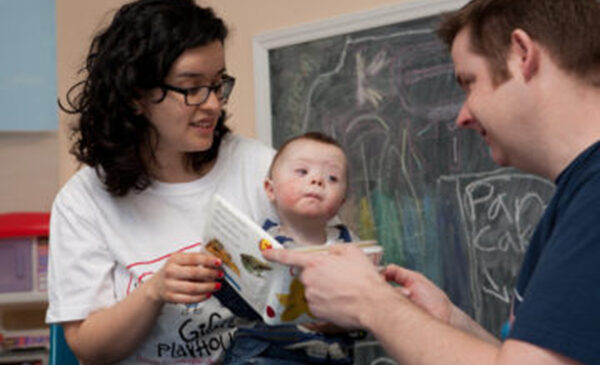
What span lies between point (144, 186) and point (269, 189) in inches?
14.2

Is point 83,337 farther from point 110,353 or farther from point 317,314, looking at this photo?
point 317,314

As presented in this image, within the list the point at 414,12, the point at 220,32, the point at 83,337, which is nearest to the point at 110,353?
the point at 83,337

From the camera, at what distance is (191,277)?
1.55m

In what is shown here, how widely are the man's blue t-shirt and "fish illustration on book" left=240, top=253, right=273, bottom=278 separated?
0.53m

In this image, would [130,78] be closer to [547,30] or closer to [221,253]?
[221,253]

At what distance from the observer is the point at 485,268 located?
2479 millimetres

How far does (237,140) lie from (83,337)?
2.41ft

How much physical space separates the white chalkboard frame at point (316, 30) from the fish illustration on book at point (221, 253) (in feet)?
4.74

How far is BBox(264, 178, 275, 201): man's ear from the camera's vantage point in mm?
1969

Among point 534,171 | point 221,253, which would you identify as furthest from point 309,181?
point 534,171

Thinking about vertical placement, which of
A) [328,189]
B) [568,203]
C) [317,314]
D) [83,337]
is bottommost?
[83,337]

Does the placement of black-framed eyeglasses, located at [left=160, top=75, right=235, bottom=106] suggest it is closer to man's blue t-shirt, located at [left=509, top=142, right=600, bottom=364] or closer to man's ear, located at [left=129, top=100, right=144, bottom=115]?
man's ear, located at [left=129, top=100, right=144, bottom=115]

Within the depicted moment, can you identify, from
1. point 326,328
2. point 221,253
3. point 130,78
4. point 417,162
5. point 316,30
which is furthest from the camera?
point 316,30

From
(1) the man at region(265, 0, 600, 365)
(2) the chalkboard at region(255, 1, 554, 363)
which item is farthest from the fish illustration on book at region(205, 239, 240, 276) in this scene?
(2) the chalkboard at region(255, 1, 554, 363)
